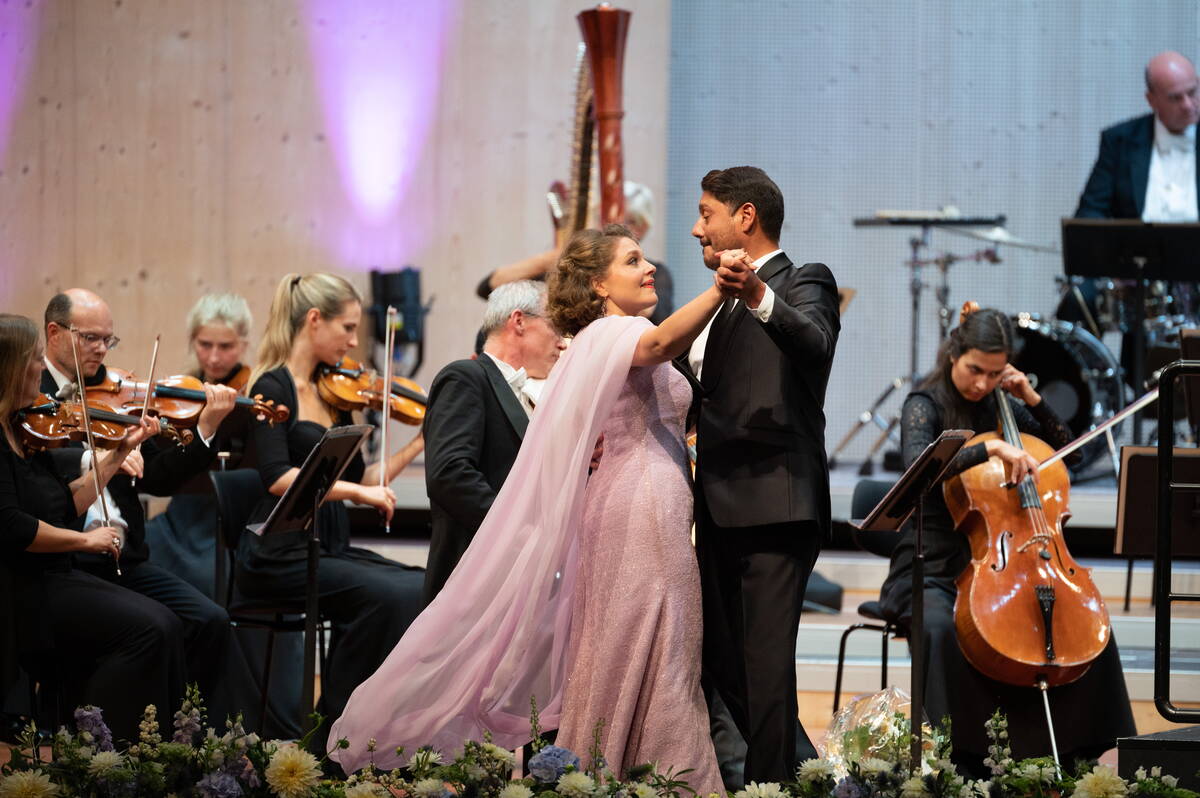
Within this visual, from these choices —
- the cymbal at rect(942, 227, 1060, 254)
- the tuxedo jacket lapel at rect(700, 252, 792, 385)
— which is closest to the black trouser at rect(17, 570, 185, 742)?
the tuxedo jacket lapel at rect(700, 252, 792, 385)

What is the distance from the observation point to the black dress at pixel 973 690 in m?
3.83

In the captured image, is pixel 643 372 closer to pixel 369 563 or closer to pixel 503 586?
pixel 503 586

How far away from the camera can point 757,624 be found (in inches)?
115

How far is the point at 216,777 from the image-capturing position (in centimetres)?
231

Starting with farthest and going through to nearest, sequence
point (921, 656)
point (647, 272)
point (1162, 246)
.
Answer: point (1162, 246), point (647, 272), point (921, 656)

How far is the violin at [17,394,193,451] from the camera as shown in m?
3.60

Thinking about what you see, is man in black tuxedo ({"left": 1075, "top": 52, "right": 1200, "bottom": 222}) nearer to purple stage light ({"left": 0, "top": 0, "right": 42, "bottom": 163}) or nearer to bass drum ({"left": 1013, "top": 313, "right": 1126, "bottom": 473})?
bass drum ({"left": 1013, "top": 313, "right": 1126, "bottom": 473})

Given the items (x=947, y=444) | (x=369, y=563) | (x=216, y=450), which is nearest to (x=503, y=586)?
(x=947, y=444)

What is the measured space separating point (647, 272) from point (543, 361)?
0.82m

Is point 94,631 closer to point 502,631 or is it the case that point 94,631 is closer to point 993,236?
point 502,631

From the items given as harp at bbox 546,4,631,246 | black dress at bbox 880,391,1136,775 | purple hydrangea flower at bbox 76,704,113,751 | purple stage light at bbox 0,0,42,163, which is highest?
purple stage light at bbox 0,0,42,163

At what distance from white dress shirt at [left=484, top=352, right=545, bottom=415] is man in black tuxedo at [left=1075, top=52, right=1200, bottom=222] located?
412 cm

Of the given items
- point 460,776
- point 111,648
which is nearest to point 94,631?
point 111,648

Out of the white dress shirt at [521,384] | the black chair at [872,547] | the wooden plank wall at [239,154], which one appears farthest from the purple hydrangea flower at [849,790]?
the wooden plank wall at [239,154]
